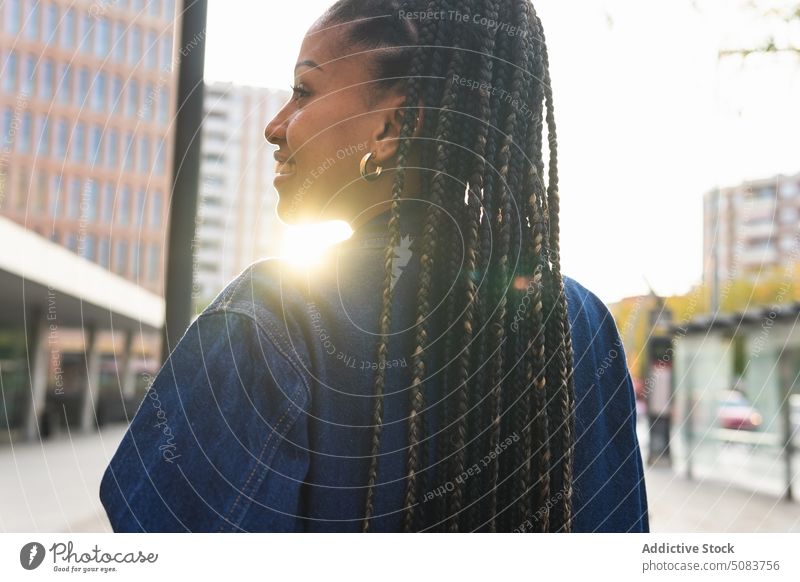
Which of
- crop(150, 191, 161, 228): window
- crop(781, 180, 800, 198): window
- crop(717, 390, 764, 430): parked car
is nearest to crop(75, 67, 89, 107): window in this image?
crop(150, 191, 161, 228): window

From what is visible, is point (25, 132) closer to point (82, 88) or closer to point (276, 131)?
point (82, 88)

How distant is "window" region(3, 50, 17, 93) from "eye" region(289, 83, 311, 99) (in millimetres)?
823

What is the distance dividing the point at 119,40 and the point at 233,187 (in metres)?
0.36

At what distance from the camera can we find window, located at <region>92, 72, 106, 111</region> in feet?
4.27

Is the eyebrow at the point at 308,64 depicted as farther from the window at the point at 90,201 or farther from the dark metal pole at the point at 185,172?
the window at the point at 90,201

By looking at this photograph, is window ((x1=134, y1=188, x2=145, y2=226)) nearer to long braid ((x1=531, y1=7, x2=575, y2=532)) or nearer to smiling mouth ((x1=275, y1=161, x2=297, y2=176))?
smiling mouth ((x1=275, y1=161, x2=297, y2=176))

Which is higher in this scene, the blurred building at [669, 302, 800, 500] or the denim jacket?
the denim jacket

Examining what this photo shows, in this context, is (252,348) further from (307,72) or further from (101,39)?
(101,39)

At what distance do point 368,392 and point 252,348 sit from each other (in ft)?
0.43

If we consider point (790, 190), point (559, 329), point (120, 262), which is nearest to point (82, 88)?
point (559, 329)

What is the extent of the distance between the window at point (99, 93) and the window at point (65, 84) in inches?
1.6

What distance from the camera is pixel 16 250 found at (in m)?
4.77

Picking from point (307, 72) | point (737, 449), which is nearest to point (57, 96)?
point (307, 72)

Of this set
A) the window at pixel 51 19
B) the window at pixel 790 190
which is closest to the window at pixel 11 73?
the window at pixel 51 19
